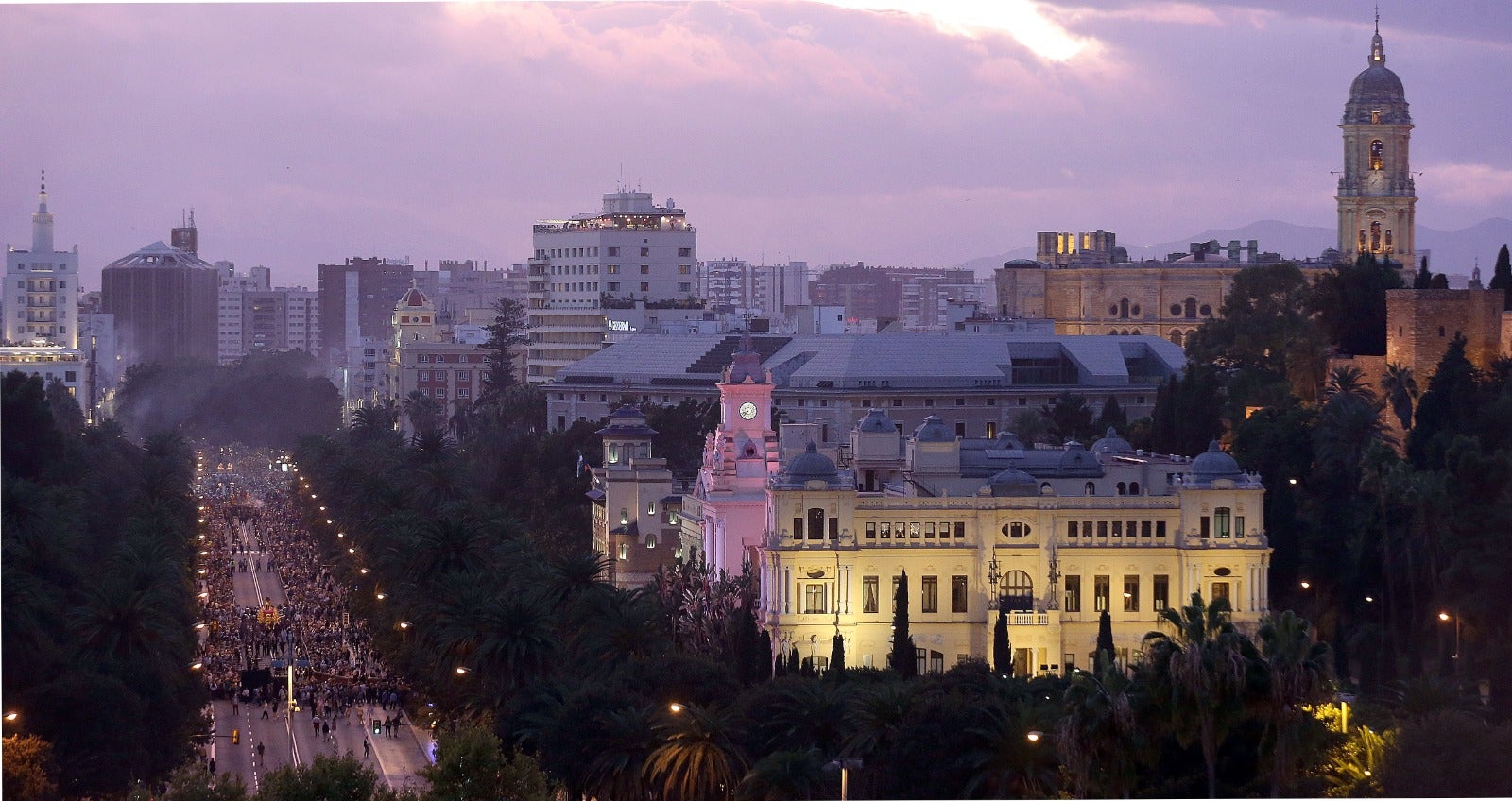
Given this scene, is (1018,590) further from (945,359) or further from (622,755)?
(945,359)

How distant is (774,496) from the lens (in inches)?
3002

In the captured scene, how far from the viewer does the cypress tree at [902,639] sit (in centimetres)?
7038

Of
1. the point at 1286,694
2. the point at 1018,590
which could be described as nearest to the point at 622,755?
the point at 1286,694

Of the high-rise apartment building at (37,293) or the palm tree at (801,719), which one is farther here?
the high-rise apartment building at (37,293)

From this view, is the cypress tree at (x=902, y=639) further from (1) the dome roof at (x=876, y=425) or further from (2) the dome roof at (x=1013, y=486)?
(1) the dome roof at (x=876, y=425)

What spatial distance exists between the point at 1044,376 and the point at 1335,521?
2251 inches

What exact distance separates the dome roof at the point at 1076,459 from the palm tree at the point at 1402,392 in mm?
14838

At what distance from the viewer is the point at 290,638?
293 feet

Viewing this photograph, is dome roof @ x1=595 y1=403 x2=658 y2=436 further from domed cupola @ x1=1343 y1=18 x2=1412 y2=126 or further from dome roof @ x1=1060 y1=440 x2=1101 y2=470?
domed cupola @ x1=1343 y1=18 x2=1412 y2=126

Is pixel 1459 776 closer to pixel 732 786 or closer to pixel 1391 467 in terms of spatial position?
pixel 732 786

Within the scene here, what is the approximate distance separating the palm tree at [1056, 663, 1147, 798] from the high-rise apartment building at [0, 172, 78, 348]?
5551 inches

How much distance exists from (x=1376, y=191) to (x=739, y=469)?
74467 mm

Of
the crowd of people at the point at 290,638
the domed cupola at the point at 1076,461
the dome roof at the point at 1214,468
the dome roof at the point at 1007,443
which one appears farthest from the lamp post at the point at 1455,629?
the crowd of people at the point at 290,638

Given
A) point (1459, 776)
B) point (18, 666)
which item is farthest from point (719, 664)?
point (1459, 776)
